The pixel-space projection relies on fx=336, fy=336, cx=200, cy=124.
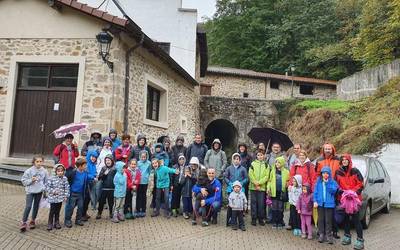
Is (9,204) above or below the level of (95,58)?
below

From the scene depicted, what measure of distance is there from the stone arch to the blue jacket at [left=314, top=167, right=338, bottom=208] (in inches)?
658

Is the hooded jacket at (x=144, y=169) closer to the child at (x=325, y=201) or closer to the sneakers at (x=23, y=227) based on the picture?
the sneakers at (x=23, y=227)

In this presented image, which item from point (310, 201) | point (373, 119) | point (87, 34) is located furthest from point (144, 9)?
point (310, 201)

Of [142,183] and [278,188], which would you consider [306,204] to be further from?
[142,183]

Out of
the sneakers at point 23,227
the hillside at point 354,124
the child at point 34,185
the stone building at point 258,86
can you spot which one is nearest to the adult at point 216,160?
the child at point 34,185

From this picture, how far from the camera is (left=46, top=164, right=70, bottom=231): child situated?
18.8 feet

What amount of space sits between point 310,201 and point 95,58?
6633 millimetres

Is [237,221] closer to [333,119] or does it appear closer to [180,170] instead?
[180,170]

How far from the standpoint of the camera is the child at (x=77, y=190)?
605 cm

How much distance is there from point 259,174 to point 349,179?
170 cm

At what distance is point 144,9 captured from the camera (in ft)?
63.9

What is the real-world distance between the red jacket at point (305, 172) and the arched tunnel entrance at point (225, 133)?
16.3 metres

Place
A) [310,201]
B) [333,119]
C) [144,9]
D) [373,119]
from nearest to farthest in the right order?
1. [310,201]
2. [373,119]
3. [333,119]
4. [144,9]

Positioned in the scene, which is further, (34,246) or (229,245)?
(229,245)
